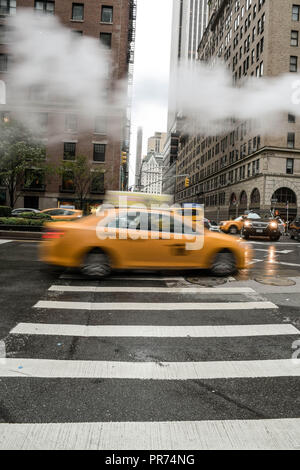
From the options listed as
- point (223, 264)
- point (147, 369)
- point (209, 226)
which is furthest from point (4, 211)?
point (147, 369)

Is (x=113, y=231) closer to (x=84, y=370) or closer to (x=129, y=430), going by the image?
(x=84, y=370)

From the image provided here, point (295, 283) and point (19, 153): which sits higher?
point (19, 153)

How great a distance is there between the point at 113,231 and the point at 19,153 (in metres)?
22.7

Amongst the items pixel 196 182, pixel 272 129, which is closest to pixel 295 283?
pixel 272 129

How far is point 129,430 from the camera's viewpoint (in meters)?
1.97

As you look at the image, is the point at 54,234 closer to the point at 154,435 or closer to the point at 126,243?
the point at 126,243

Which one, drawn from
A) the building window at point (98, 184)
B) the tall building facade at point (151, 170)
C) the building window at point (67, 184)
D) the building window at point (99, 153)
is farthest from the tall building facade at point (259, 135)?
the tall building facade at point (151, 170)

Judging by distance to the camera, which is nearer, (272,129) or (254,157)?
(272,129)

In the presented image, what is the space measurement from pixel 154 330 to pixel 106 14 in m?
34.4

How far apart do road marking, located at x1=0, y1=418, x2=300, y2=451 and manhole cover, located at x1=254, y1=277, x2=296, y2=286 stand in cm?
463

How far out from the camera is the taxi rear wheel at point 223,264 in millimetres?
6852

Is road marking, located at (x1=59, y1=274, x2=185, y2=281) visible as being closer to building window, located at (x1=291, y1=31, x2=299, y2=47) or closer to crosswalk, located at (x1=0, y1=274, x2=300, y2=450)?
crosswalk, located at (x1=0, y1=274, x2=300, y2=450)

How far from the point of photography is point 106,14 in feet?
98.0

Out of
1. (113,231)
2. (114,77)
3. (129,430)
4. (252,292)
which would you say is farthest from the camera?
(114,77)
